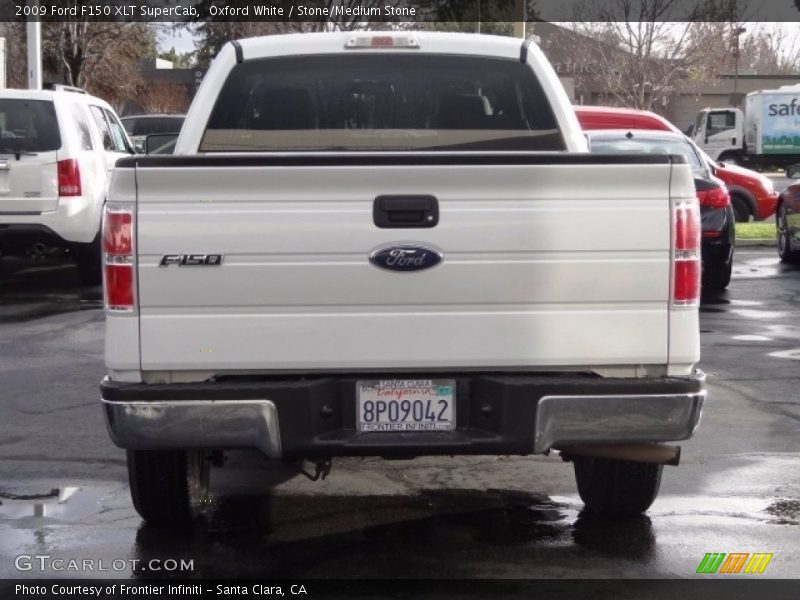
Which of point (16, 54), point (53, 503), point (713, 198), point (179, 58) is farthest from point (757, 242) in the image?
point (179, 58)

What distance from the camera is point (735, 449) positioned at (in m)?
7.38

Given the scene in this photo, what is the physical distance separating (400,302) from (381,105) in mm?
2232

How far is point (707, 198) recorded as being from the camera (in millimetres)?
13625

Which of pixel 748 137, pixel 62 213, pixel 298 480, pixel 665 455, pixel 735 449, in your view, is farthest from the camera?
pixel 748 137

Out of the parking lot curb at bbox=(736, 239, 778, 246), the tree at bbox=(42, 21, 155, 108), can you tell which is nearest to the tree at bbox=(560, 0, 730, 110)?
the tree at bbox=(42, 21, 155, 108)

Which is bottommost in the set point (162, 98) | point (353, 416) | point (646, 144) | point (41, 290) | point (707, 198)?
point (41, 290)

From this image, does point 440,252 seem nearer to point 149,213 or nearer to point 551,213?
point 551,213

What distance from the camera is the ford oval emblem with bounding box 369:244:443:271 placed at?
16.0 feet

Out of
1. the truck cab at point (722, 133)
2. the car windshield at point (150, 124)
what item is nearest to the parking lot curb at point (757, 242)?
the car windshield at point (150, 124)

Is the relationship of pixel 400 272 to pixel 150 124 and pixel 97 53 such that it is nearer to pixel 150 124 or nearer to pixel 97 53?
pixel 150 124

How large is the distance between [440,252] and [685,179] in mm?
910

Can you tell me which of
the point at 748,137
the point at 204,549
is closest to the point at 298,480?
the point at 204,549

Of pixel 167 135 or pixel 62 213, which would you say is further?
pixel 62 213

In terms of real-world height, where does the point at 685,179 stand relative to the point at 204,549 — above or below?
above
